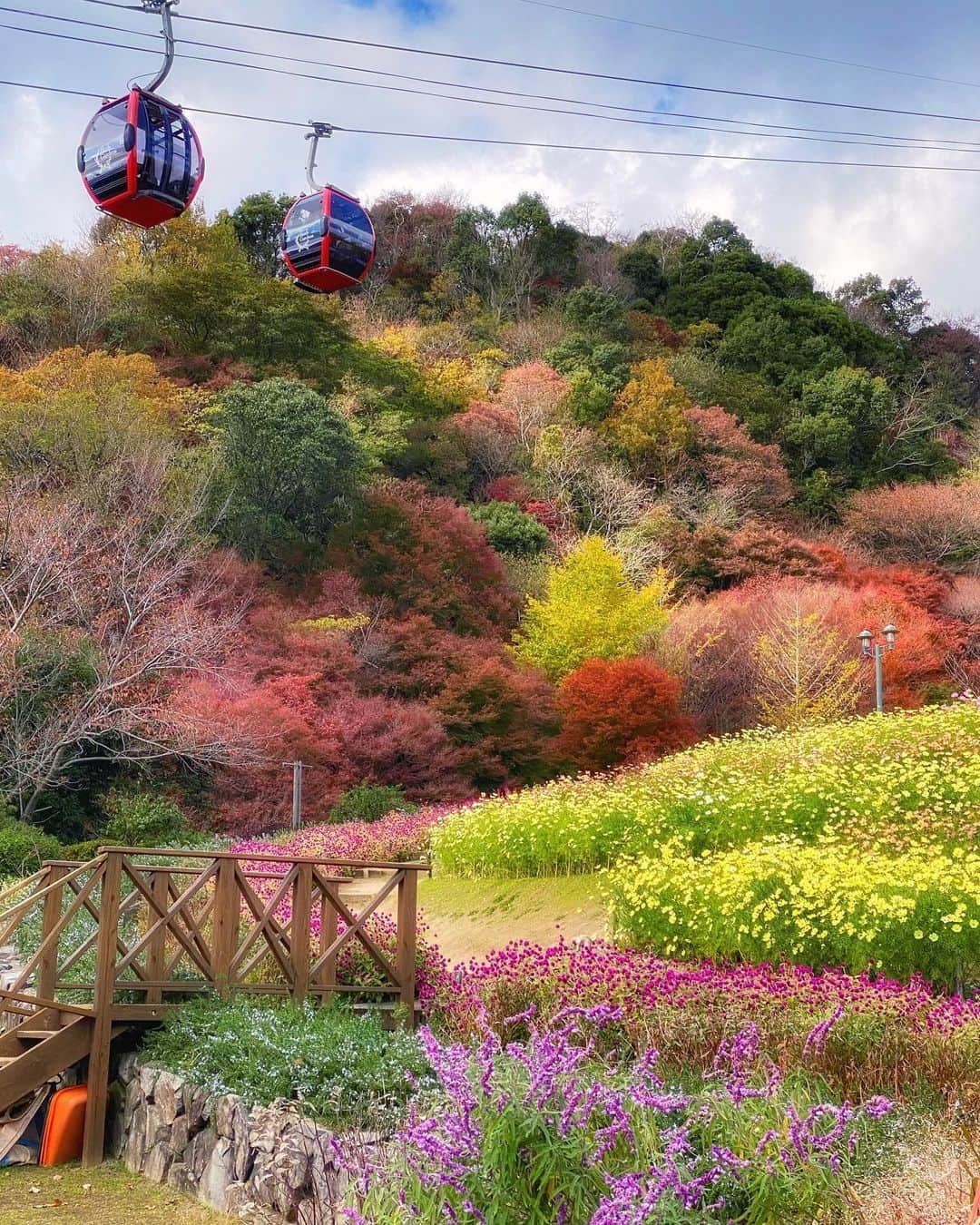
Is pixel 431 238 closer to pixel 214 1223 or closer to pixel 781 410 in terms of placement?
pixel 781 410

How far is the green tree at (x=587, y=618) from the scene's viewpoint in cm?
2588

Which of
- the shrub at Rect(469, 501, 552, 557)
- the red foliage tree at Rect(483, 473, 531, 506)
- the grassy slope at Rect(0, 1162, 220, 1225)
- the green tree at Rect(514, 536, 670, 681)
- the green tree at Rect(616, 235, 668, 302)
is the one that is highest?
the green tree at Rect(616, 235, 668, 302)

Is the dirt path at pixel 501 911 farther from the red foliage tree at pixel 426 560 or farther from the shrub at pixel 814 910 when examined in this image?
the red foliage tree at pixel 426 560

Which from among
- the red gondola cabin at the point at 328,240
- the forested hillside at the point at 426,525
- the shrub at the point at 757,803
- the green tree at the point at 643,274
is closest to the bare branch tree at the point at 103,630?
the forested hillside at the point at 426,525

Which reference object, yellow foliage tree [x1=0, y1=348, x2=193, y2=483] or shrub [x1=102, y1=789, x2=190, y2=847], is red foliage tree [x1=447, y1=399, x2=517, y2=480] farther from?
shrub [x1=102, y1=789, x2=190, y2=847]

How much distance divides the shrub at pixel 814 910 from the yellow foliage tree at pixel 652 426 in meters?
28.1

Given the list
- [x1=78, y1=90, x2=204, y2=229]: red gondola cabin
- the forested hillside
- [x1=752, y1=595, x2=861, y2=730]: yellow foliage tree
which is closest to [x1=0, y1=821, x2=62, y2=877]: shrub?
the forested hillside

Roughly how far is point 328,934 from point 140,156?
5.88 metres

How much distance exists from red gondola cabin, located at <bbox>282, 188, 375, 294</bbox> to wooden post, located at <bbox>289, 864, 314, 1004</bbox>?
17.0 ft

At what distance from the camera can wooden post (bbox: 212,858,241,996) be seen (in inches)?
320

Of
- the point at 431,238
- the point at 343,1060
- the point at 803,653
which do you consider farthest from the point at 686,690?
the point at 431,238

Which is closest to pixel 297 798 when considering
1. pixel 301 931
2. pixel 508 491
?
pixel 301 931

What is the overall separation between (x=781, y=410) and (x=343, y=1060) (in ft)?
124

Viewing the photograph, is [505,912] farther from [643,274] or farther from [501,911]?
[643,274]
